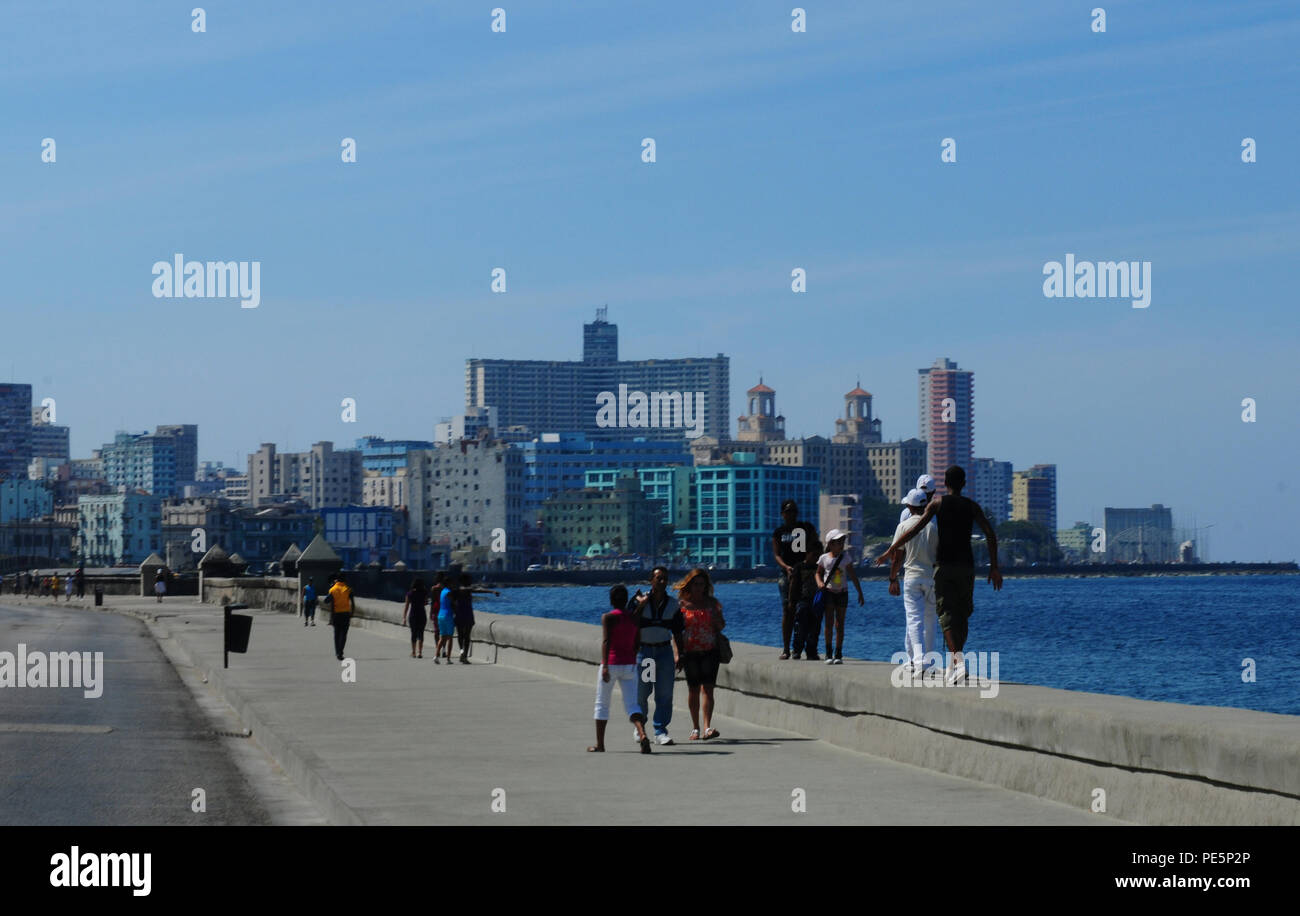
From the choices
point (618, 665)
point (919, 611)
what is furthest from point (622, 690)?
point (919, 611)

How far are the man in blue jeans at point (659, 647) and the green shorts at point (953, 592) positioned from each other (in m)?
2.69

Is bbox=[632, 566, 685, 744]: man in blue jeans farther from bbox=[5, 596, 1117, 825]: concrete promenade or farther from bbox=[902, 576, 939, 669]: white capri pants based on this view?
bbox=[902, 576, 939, 669]: white capri pants

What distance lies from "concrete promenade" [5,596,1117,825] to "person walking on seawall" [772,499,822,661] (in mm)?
1137

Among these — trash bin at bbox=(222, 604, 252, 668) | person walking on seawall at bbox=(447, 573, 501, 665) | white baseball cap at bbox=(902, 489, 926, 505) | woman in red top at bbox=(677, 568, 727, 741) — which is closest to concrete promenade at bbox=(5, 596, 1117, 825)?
woman in red top at bbox=(677, 568, 727, 741)

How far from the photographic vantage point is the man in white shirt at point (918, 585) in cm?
1550

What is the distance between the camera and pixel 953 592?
15062mm

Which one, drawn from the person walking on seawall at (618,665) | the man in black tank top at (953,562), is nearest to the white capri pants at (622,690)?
the person walking on seawall at (618,665)

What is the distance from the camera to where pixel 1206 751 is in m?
10.5

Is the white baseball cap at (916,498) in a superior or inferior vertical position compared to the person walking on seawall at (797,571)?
superior

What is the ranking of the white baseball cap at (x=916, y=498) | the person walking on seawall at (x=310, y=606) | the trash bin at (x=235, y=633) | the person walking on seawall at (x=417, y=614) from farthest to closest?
1. the person walking on seawall at (x=310, y=606)
2. the person walking on seawall at (x=417, y=614)
3. the trash bin at (x=235, y=633)
4. the white baseball cap at (x=916, y=498)

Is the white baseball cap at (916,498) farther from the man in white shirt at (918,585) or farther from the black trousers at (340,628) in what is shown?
the black trousers at (340,628)

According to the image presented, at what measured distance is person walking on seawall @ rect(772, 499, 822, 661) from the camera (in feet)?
60.1
